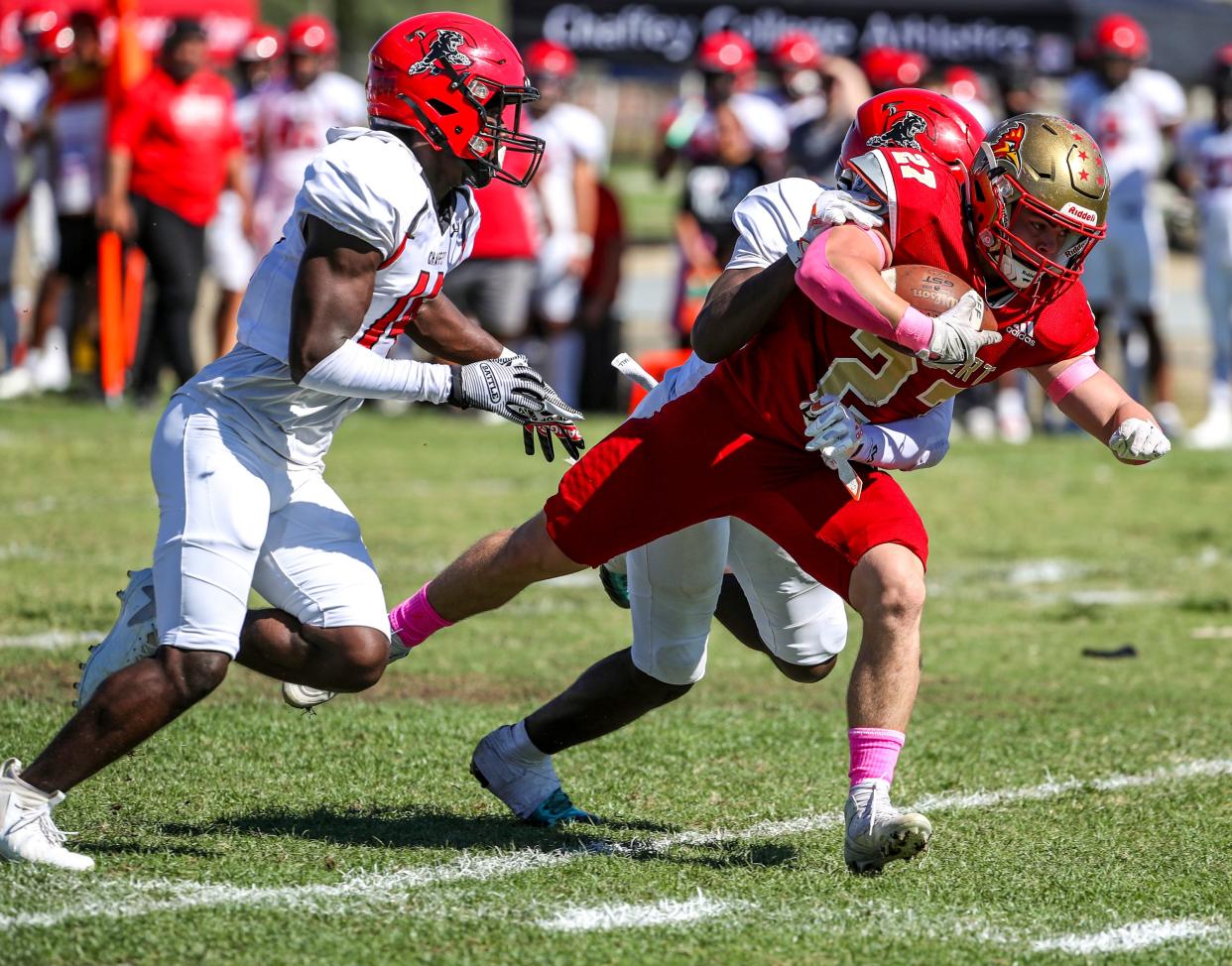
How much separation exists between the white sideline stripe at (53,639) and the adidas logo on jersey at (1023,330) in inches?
131

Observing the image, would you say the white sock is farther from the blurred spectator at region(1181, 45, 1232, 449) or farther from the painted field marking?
the blurred spectator at region(1181, 45, 1232, 449)

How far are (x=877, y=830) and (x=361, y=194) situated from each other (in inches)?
65.3

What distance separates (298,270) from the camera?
3896mm

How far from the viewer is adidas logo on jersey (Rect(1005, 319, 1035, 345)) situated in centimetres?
407

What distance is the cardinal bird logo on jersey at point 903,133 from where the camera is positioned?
4043 mm

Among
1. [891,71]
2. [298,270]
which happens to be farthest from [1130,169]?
[298,270]

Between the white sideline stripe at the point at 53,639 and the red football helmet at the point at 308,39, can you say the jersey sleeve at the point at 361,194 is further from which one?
the red football helmet at the point at 308,39

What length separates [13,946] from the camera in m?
3.24

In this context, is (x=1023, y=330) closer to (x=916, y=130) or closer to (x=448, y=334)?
(x=916, y=130)

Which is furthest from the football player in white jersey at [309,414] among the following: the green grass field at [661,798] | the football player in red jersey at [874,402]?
the green grass field at [661,798]

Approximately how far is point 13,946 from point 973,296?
89.6 inches

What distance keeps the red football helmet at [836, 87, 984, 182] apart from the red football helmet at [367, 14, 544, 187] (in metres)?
0.75

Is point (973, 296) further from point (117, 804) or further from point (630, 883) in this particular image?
point (117, 804)

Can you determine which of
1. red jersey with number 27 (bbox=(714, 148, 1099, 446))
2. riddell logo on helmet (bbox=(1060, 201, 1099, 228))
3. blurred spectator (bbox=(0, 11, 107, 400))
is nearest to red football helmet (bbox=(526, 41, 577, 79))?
blurred spectator (bbox=(0, 11, 107, 400))
